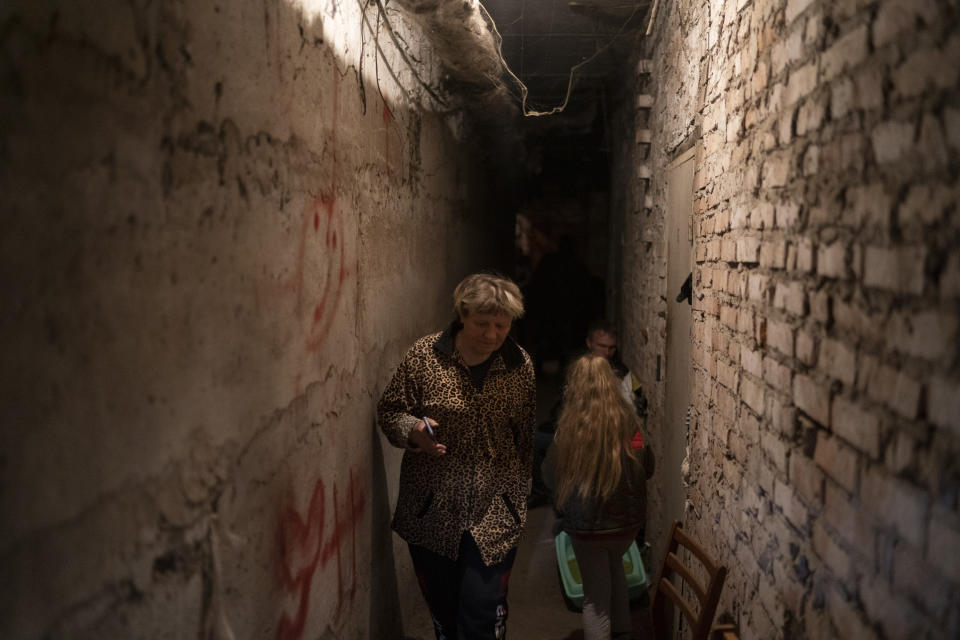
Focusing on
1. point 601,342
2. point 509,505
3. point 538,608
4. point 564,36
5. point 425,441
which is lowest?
point 538,608

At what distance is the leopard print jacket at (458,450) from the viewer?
284 centimetres

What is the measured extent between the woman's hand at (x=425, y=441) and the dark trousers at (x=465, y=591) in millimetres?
402

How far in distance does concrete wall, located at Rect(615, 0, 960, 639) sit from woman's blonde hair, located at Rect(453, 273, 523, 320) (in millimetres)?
827

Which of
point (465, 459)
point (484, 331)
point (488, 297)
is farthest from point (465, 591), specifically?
point (488, 297)

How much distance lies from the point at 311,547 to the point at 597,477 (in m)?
1.45

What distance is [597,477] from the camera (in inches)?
129

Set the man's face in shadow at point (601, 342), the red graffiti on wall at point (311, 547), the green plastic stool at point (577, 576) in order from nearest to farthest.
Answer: the red graffiti on wall at point (311, 547), the green plastic stool at point (577, 576), the man's face in shadow at point (601, 342)

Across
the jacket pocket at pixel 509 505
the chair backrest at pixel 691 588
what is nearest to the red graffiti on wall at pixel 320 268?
the jacket pocket at pixel 509 505

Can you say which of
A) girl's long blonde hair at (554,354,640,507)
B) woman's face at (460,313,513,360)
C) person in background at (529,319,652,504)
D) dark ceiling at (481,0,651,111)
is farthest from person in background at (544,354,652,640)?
dark ceiling at (481,0,651,111)

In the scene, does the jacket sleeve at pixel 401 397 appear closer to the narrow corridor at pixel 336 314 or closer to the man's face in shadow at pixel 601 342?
the narrow corridor at pixel 336 314

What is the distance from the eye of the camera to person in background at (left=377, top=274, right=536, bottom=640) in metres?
2.84

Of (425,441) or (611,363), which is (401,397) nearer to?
(425,441)

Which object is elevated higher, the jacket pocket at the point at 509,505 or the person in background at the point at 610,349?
the person in background at the point at 610,349

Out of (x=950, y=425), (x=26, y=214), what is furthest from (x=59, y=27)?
(x=950, y=425)
